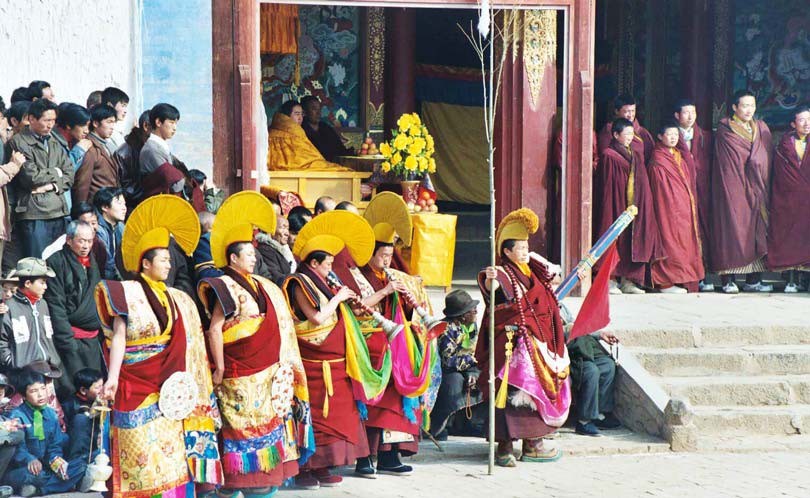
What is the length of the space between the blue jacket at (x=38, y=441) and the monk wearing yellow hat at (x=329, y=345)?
1478 millimetres

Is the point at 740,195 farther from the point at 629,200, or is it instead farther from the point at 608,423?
the point at 608,423

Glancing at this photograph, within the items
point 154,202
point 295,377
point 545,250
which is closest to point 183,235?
point 154,202

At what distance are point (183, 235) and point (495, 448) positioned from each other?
9.84ft

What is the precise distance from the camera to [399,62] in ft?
55.6

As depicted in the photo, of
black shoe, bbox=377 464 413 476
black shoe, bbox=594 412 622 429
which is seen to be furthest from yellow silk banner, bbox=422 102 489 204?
black shoe, bbox=377 464 413 476

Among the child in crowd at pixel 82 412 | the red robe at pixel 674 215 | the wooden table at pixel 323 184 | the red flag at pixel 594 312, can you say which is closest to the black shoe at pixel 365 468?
the child in crowd at pixel 82 412

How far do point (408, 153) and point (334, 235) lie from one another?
202 inches

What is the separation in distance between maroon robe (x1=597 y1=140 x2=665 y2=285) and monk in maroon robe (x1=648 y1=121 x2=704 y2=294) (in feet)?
0.30

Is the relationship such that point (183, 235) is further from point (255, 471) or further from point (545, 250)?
point (545, 250)

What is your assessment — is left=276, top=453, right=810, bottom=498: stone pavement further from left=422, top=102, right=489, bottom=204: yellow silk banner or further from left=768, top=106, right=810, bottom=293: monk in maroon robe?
left=422, top=102, right=489, bottom=204: yellow silk banner

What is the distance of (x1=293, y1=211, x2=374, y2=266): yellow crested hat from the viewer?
9.07 metres

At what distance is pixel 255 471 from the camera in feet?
27.6

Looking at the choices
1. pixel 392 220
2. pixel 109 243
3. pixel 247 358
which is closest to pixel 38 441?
pixel 247 358

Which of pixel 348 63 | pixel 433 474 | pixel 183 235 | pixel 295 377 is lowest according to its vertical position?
pixel 433 474
